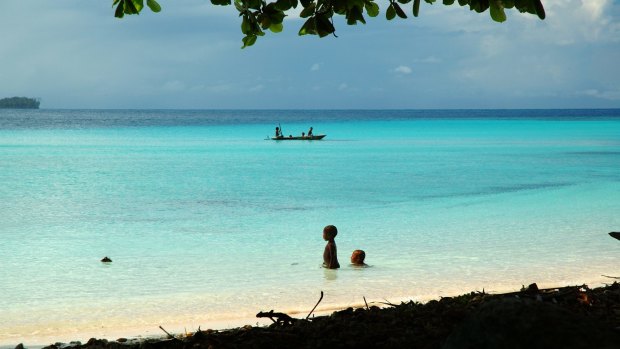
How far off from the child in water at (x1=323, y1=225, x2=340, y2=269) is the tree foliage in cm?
618

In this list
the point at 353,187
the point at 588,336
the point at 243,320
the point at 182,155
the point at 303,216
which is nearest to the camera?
the point at 588,336

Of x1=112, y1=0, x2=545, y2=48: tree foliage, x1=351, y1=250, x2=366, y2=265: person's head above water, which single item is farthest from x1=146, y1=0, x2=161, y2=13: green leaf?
x1=351, y1=250, x2=366, y2=265: person's head above water

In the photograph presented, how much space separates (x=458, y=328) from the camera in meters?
3.07

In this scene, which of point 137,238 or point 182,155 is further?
point 182,155

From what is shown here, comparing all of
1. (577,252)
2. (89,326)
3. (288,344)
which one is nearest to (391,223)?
(577,252)

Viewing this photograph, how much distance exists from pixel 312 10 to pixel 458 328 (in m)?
2.57

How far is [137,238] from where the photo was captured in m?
15.1

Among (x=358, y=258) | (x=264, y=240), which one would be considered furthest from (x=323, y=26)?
(x=264, y=240)

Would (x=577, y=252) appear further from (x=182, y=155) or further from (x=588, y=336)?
(x=182, y=155)

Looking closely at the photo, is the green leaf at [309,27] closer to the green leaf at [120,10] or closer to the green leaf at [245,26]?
the green leaf at [245,26]

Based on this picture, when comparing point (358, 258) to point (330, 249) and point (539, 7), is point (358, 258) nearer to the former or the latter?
point (330, 249)

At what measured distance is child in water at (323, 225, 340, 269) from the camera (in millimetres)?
11320

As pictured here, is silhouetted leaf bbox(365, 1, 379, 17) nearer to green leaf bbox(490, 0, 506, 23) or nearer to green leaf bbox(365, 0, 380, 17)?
green leaf bbox(365, 0, 380, 17)

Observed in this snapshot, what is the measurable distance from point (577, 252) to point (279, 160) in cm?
2693
